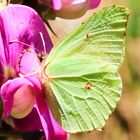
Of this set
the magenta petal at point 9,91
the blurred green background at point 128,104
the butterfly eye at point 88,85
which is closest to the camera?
the magenta petal at point 9,91

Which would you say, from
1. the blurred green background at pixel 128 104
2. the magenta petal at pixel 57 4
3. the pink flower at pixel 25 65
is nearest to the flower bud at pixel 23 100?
the pink flower at pixel 25 65

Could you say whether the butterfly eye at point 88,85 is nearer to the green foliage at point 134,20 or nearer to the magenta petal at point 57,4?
the magenta petal at point 57,4

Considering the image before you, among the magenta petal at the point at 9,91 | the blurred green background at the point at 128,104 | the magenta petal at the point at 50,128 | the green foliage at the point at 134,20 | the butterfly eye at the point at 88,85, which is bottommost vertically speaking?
the blurred green background at the point at 128,104

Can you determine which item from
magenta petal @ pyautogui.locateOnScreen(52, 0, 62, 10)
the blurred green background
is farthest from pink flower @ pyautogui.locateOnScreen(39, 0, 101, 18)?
the blurred green background

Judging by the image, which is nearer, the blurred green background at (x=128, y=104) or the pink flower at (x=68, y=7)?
the pink flower at (x=68, y=7)

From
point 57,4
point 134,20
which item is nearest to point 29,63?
point 57,4

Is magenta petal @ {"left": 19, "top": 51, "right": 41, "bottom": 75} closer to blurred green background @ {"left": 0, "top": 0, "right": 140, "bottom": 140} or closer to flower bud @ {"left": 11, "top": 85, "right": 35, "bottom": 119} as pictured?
flower bud @ {"left": 11, "top": 85, "right": 35, "bottom": 119}

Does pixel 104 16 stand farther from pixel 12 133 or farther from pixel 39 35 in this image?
pixel 12 133
